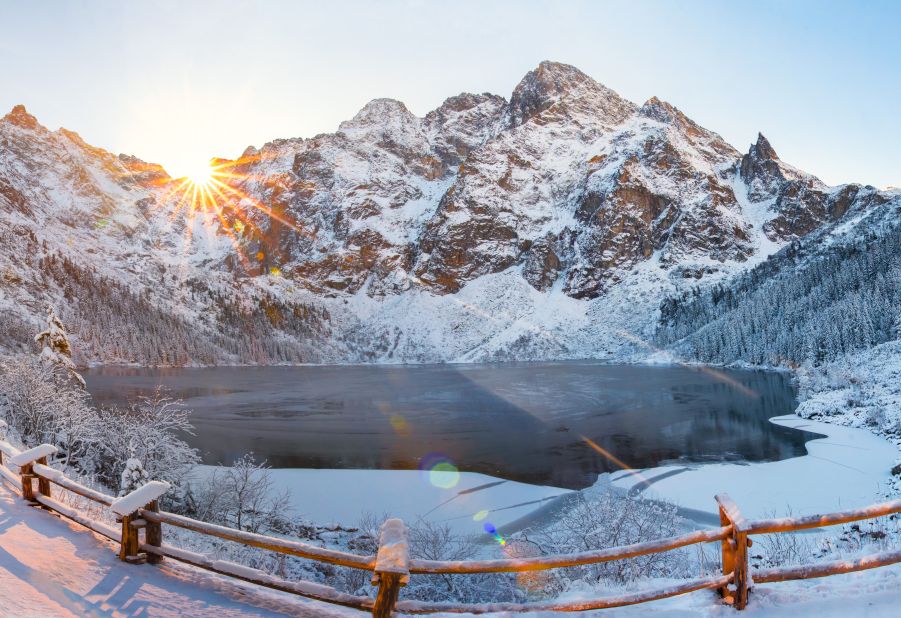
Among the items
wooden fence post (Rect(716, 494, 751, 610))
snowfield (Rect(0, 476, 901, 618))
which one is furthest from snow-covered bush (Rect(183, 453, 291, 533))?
wooden fence post (Rect(716, 494, 751, 610))

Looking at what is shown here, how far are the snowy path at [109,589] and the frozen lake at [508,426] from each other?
25.2 meters

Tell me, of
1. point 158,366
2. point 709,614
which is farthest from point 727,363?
point 158,366

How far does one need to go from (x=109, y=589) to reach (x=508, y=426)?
44.6 meters

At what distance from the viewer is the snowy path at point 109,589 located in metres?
6.76

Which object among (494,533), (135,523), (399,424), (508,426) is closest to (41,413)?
(399,424)

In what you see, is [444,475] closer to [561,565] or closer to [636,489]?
[636,489]

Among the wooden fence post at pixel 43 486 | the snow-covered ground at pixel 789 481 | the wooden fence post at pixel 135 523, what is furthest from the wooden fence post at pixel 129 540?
the snow-covered ground at pixel 789 481

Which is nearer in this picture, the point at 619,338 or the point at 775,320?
the point at 775,320

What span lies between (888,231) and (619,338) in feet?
269

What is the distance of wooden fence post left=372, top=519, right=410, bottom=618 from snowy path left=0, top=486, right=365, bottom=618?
0.83 m

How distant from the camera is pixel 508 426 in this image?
50188 millimetres

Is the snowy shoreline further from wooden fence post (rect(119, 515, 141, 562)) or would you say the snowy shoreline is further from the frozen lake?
wooden fence post (rect(119, 515, 141, 562))

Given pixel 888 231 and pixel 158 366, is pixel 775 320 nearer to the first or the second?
pixel 888 231

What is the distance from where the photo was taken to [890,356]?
2382 inches
